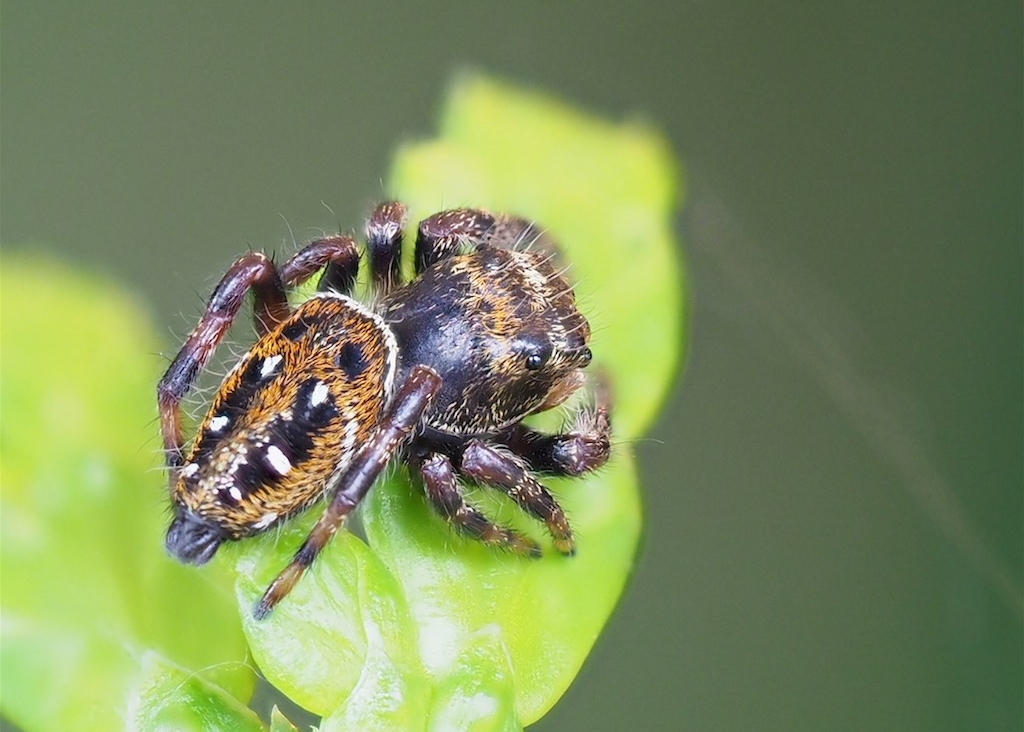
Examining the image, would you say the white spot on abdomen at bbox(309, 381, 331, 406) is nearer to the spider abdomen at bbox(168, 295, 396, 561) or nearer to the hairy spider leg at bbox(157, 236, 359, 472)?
the spider abdomen at bbox(168, 295, 396, 561)

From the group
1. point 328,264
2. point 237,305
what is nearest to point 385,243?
point 328,264

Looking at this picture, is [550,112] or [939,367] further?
[939,367]

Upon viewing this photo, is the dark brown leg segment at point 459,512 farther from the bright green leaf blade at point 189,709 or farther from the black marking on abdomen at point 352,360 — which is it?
the bright green leaf blade at point 189,709

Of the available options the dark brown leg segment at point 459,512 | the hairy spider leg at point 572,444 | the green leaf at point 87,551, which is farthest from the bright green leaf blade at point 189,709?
the hairy spider leg at point 572,444

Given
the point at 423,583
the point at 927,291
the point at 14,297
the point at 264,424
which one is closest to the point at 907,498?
A: the point at 927,291

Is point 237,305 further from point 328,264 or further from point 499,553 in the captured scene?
point 499,553

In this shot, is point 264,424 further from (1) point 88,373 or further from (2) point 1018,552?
(2) point 1018,552
